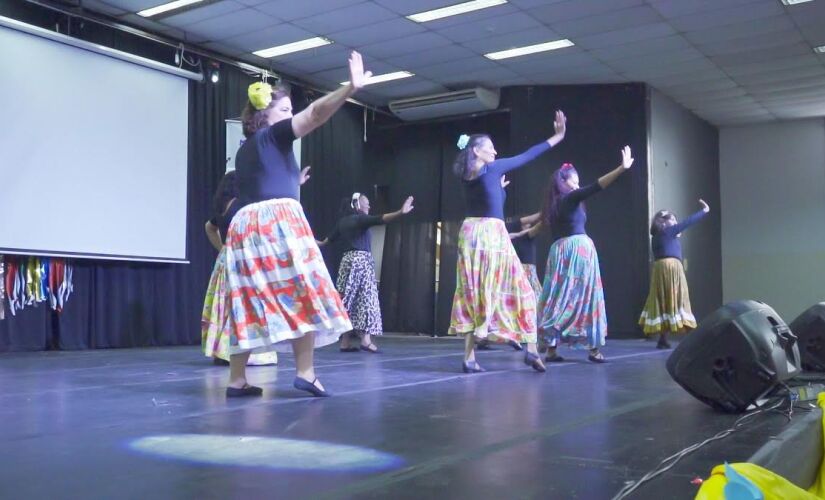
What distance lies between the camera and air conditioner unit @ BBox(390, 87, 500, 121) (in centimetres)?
1020

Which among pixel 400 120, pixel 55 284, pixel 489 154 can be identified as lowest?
pixel 55 284

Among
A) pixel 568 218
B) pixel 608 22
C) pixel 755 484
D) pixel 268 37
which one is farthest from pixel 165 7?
pixel 755 484

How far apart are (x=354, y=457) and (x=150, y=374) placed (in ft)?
9.37

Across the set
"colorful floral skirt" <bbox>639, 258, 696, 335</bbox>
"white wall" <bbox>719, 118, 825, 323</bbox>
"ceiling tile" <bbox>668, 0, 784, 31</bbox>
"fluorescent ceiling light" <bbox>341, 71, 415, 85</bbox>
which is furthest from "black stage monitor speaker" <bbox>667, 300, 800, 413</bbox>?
"white wall" <bbox>719, 118, 825, 323</bbox>

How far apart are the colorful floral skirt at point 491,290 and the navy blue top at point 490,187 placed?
0.05 metres

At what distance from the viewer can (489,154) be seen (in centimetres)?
456

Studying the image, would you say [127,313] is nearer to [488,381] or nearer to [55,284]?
[55,284]

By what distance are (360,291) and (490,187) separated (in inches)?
119

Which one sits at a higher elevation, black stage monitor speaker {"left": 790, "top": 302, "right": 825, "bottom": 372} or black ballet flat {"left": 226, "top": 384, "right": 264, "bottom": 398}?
black stage monitor speaker {"left": 790, "top": 302, "right": 825, "bottom": 372}

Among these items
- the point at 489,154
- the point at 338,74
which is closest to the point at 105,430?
the point at 489,154

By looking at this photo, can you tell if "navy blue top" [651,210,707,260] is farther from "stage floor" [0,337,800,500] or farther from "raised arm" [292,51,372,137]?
"raised arm" [292,51,372,137]

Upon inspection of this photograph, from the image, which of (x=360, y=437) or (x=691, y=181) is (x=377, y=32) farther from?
(x=360, y=437)

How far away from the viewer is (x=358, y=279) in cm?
729

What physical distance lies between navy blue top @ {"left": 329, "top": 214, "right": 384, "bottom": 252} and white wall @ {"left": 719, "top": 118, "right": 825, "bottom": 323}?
24.2 ft
